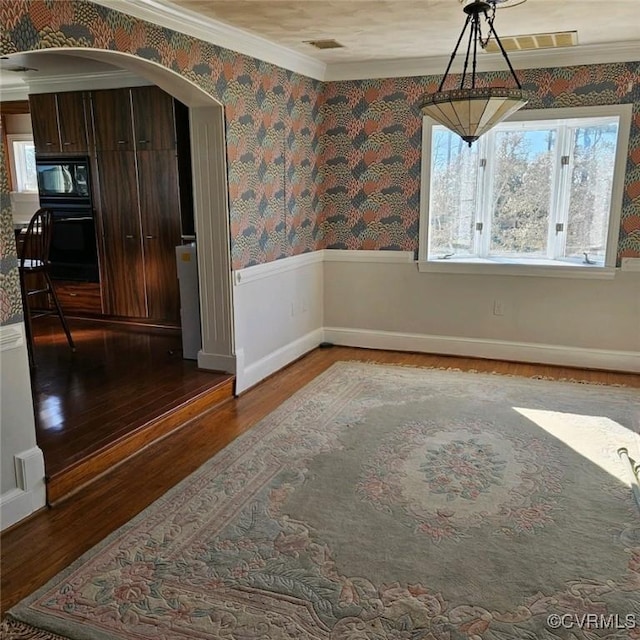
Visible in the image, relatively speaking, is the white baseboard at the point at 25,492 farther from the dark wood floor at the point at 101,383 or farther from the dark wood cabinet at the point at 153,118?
the dark wood cabinet at the point at 153,118

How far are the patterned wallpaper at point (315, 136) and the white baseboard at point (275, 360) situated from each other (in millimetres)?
816

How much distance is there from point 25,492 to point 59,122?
4.45 m

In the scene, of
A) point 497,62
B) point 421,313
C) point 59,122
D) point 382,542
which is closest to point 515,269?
point 421,313

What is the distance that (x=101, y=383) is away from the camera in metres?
4.31

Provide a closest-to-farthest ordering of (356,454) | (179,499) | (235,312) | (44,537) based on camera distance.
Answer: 1. (44,537)
2. (179,499)
3. (356,454)
4. (235,312)

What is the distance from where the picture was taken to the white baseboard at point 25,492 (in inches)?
106

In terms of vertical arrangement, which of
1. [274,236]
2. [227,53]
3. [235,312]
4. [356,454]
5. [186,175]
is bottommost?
[356,454]

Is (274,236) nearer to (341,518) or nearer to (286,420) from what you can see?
(286,420)

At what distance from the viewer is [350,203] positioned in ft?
18.4

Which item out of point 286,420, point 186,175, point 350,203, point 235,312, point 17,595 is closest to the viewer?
point 17,595

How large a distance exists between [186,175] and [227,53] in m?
1.06

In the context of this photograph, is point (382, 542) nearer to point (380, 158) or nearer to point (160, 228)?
point (380, 158)

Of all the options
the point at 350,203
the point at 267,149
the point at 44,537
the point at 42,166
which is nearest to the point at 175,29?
the point at 267,149

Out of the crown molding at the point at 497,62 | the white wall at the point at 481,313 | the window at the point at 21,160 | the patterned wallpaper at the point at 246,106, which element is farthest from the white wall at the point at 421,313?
the window at the point at 21,160
